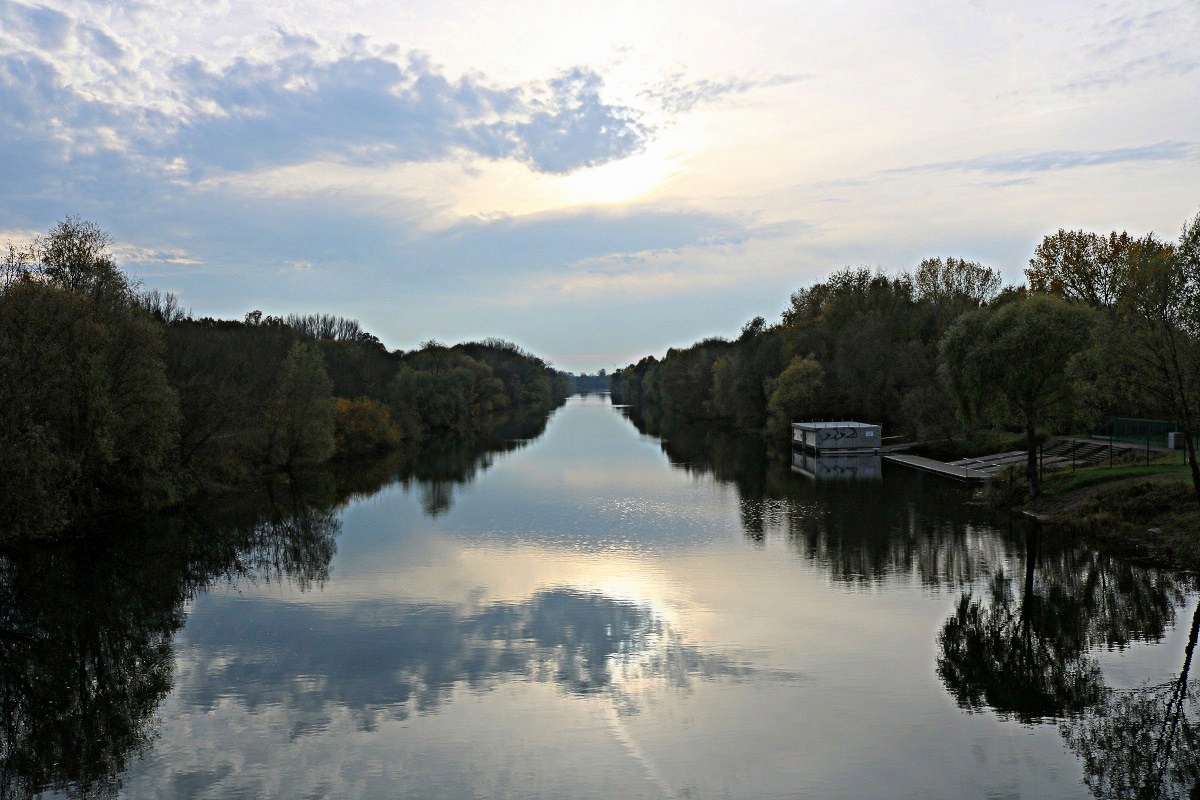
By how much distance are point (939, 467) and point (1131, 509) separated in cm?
2185

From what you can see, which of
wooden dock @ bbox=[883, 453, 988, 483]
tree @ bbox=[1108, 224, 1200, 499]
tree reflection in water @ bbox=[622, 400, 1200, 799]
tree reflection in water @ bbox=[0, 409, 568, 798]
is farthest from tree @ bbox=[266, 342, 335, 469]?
tree @ bbox=[1108, 224, 1200, 499]

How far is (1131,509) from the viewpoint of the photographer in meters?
29.2

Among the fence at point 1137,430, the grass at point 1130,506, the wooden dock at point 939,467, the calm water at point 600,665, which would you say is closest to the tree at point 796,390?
the wooden dock at point 939,467

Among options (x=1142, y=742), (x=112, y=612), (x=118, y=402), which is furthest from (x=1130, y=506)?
(x=118, y=402)

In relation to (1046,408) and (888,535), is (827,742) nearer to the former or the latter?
(888,535)

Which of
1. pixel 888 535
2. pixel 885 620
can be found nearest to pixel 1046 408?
pixel 888 535

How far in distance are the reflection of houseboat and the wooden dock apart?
138cm

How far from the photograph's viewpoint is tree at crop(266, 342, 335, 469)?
173ft

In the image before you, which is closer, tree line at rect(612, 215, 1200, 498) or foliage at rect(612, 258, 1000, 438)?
tree line at rect(612, 215, 1200, 498)

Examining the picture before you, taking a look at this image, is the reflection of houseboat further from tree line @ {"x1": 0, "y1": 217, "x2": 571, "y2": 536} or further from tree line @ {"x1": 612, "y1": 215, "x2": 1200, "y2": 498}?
tree line @ {"x1": 0, "y1": 217, "x2": 571, "y2": 536}

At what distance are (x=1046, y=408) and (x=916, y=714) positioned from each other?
23.2m

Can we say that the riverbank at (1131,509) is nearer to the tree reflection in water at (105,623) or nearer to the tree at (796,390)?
the tree reflection in water at (105,623)

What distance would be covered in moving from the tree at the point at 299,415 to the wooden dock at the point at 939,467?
37.6 meters

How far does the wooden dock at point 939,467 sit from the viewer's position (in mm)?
45469
